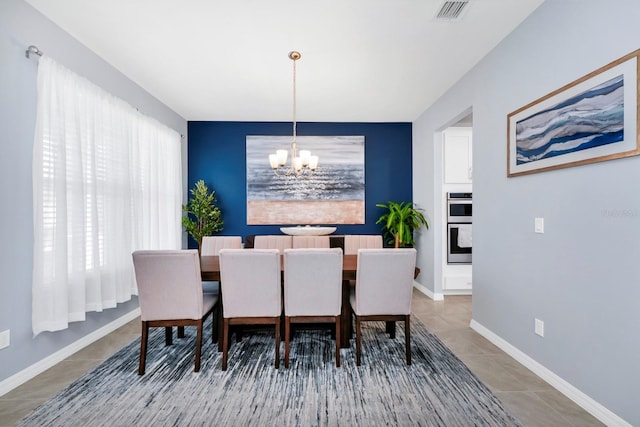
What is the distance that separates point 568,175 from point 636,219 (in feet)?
1.62

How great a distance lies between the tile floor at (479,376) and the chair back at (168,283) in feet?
2.43

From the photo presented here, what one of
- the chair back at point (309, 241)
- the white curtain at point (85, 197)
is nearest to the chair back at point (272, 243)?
the chair back at point (309, 241)

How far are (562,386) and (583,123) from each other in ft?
5.59

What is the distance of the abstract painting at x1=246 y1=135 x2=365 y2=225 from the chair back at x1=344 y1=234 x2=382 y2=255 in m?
1.39

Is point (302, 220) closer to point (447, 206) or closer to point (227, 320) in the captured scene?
point (447, 206)

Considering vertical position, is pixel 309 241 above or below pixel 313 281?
above

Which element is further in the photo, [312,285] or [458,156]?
[458,156]

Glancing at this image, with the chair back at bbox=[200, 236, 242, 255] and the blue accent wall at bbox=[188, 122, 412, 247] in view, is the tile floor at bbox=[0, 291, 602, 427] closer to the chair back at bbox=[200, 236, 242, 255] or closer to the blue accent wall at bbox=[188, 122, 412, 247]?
the chair back at bbox=[200, 236, 242, 255]

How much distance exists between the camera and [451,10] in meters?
2.29

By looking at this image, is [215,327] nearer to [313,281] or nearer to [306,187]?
[313,281]

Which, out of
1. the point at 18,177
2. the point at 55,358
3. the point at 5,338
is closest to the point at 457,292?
the point at 55,358

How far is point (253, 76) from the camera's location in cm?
345

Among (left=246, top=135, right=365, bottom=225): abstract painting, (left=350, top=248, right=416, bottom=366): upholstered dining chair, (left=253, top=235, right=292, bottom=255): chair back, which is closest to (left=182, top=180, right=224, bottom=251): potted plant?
(left=246, top=135, right=365, bottom=225): abstract painting

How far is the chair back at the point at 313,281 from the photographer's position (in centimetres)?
229
